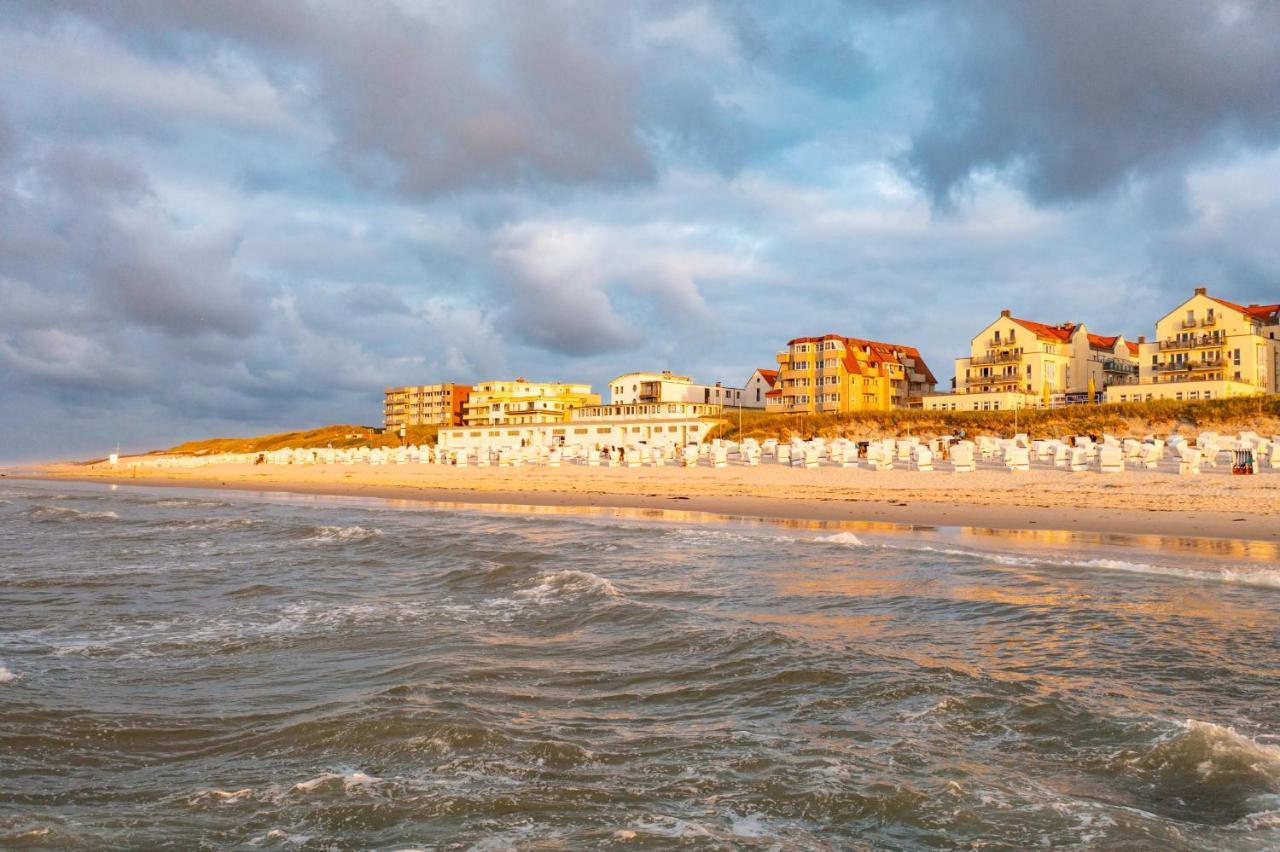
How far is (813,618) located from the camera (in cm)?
912

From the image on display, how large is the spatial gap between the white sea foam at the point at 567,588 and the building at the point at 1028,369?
62495 mm

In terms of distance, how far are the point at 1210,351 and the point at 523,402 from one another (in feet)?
229

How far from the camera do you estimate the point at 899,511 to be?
73.7 feet

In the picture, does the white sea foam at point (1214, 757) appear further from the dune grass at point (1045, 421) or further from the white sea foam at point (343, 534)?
the dune grass at point (1045, 421)

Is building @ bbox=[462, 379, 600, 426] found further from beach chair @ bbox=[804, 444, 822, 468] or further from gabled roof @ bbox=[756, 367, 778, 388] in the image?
beach chair @ bbox=[804, 444, 822, 468]

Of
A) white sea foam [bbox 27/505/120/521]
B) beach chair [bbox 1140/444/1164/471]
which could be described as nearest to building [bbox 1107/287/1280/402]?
beach chair [bbox 1140/444/1164/471]

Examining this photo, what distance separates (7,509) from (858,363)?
6758 cm

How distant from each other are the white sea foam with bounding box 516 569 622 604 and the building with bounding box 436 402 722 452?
197ft

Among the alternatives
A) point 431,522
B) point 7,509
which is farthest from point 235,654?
point 7,509

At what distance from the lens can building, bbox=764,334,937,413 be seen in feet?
260

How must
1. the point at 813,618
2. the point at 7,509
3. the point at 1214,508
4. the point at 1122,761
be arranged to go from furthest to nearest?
the point at 7,509 < the point at 1214,508 < the point at 813,618 < the point at 1122,761

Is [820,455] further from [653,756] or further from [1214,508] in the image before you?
[653,756]

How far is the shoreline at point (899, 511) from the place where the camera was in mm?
17344

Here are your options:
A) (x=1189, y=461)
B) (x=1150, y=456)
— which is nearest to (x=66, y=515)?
(x=1189, y=461)
